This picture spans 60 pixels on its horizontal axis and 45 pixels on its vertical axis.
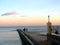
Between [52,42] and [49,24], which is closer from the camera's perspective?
[52,42]

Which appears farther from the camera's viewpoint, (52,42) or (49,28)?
(49,28)

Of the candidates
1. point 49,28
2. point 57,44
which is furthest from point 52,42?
point 49,28

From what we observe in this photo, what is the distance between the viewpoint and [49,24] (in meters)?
19.9

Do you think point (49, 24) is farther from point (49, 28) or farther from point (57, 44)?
point (57, 44)

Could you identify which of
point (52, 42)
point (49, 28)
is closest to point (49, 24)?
point (49, 28)

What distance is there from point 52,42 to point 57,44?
0.63 metres

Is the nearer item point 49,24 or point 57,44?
point 57,44

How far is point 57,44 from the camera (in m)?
9.55

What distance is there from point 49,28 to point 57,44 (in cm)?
1009

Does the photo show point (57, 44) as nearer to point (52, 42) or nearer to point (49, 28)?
point (52, 42)

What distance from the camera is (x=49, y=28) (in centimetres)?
1961

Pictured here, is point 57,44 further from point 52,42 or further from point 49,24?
point 49,24

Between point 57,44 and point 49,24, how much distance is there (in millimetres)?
10401
